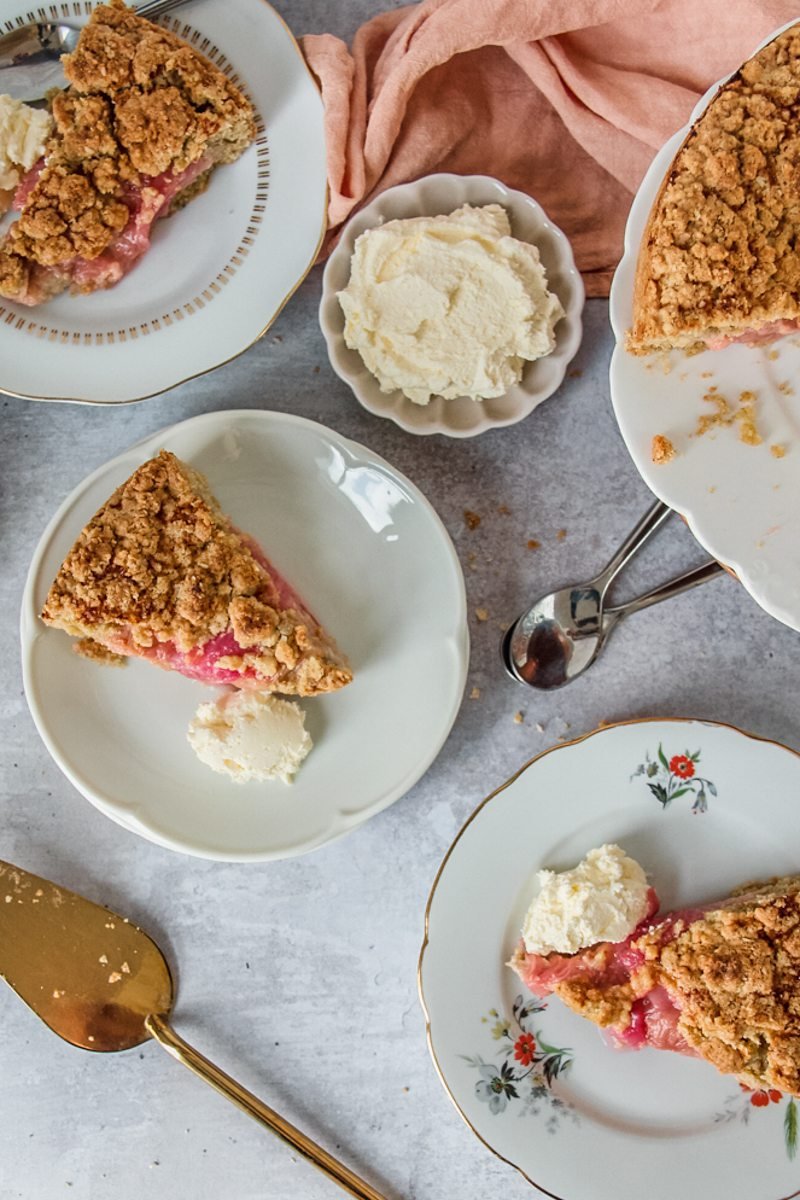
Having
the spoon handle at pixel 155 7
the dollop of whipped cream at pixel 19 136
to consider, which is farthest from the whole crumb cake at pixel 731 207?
the dollop of whipped cream at pixel 19 136

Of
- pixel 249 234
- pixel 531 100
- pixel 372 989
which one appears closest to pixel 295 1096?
pixel 372 989

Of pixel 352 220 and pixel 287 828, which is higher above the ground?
pixel 352 220

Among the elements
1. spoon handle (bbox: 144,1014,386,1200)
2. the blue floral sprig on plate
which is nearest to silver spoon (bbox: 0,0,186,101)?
spoon handle (bbox: 144,1014,386,1200)

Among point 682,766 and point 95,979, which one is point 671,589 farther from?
point 95,979

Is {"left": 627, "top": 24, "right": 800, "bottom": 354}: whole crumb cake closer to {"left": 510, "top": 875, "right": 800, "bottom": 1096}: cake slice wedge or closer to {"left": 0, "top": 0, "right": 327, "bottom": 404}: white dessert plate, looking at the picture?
{"left": 0, "top": 0, "right": 327, "bottom": 404}: white dessert plate

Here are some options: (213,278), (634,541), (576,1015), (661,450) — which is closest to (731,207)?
(661,450)

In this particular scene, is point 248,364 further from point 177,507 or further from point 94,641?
point 94,641

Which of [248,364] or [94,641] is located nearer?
[94,641]
